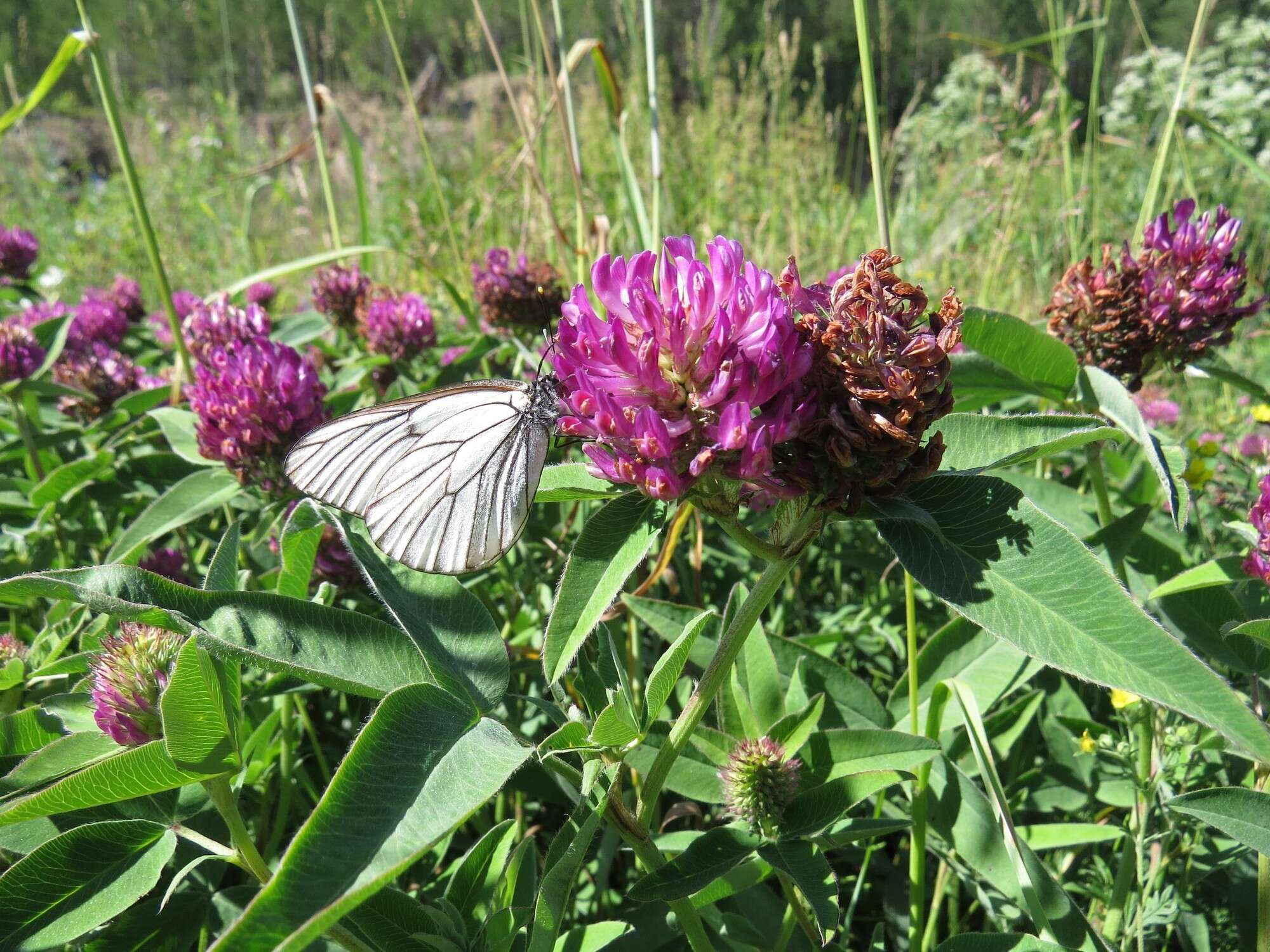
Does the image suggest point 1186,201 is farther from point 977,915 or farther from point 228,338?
point 228,338

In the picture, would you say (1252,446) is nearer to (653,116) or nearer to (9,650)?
(653,116)

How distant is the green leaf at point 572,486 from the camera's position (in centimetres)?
110

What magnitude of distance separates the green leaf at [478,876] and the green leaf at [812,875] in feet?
1.15

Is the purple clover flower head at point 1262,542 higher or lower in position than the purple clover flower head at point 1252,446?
higher

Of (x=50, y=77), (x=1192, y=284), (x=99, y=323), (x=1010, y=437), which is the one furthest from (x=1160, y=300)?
(x=99, y=323)

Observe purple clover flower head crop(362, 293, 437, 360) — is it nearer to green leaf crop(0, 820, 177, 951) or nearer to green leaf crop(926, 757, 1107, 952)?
green leaf crop(0, 820, 177, 951)

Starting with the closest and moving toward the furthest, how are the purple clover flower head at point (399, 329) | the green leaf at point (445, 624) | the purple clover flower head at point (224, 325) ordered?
the green leaf at point (445, 624) → the purple clover flower head at point (224, 325) → the purple clover flower head at point (399, 329)

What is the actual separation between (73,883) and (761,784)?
2.80 feet

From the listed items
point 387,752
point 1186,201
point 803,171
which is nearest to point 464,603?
point 387,752

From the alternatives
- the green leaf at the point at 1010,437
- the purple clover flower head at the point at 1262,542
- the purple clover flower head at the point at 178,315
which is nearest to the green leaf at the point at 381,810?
the green leaf at the point at 1010,437

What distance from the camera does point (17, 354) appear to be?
2.44 metres

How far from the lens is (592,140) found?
6.91 meters

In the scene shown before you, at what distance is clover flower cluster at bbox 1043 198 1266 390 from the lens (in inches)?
65.9

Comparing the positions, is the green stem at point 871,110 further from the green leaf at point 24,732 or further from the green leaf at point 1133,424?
the green leaf at point 24,732
